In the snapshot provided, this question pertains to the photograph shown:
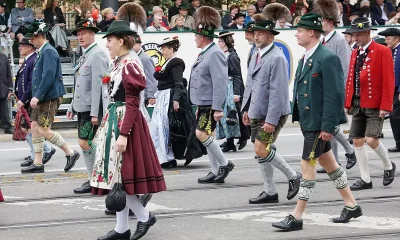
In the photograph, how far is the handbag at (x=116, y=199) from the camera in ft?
24.5

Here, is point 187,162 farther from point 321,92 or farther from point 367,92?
point 321,92

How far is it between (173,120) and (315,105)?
459cm

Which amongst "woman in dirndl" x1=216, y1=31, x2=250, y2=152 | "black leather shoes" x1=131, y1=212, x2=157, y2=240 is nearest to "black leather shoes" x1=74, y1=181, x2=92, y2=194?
"black leather shoes" x1=131, y1=212, x2=157, y2=240

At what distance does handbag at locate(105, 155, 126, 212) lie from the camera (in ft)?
24.5

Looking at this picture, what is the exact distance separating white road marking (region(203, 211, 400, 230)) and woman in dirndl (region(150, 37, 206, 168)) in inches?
129

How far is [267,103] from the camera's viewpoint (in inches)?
370

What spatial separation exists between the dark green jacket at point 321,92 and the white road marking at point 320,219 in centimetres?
94

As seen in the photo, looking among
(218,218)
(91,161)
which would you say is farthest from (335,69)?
(91,161)

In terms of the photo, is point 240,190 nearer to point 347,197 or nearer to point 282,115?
point 282,115

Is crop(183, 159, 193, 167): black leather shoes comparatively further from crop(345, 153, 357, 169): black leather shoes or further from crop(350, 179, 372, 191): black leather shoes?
crop(350, 179, 372, 191): black leather shoes

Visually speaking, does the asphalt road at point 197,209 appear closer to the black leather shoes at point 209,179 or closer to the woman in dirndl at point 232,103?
the black leather shoes at point 209,179

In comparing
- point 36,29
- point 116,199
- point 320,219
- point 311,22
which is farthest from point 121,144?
point 36,29

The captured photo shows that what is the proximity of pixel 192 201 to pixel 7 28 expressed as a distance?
37.8ft

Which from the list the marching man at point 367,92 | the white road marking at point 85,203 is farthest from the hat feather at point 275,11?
the white road marking at point 85,203
